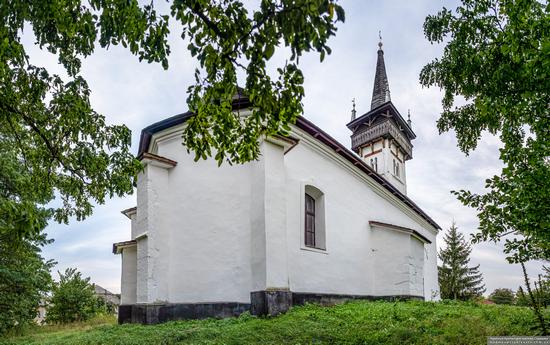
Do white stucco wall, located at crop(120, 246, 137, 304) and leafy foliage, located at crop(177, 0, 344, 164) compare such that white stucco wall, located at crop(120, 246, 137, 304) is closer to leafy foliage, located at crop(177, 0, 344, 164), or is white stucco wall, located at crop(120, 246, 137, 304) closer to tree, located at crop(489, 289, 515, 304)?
leafy foliage, located at crop(177, 0, 344, 164)

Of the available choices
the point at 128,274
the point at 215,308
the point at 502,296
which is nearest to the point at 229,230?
the point at 215,308

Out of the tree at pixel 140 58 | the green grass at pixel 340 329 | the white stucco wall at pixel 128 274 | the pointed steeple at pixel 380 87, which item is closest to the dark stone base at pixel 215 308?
the green grass at pixel 340 329

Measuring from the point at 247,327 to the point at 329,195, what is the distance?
703 centimetres

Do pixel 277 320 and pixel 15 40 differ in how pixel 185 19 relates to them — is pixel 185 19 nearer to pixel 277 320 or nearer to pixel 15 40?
pixel 15 40

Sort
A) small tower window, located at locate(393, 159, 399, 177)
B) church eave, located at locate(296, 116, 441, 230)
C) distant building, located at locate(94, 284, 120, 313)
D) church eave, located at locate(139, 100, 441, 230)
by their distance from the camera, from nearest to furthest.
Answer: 1. church eave, located at locate(139, 100, 441, 230)
2. church eave, located at locate(296, 116, 441, 230)
3. distant building, located at locate(94, 284, 120, 313)
4. small tower window, located at locate(393, 159, 399, 177)

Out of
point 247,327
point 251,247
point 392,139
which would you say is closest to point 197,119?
point 247,327

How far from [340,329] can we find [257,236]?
346 centimetres

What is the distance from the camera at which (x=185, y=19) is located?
439cm

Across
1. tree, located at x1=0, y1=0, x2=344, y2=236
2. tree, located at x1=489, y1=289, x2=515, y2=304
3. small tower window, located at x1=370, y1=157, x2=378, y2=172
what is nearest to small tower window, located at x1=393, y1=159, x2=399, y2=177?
small tower window, located at x1=370, y1=157, x2=378, y2=172

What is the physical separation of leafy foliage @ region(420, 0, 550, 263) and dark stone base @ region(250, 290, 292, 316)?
4998 millimetres

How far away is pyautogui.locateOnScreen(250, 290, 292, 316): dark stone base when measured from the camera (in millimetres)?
9242

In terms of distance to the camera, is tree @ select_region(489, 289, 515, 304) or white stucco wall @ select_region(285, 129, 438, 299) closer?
white stucco wall @ select_region(285, 129, 438, 299)

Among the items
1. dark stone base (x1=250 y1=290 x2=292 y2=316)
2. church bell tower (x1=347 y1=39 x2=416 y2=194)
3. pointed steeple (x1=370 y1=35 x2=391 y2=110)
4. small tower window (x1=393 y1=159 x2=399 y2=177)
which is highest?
pointed steeple (x1=370 y1=35 x2=391 y2=110)

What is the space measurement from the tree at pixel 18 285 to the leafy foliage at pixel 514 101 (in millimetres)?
15171
